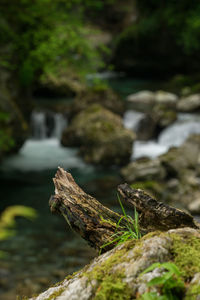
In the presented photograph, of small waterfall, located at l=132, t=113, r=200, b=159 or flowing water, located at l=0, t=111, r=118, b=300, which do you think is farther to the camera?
small waterfall, located at l=132, t=113, r=200, b=159

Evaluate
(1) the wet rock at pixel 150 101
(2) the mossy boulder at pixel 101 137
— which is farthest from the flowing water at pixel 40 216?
(1) the wet rock at pixel 150 101

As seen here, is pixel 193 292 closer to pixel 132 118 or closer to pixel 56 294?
pixel 56 294

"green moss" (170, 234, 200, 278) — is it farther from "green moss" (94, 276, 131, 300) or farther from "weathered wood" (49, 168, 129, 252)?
"weathered wood" (49, 168, 129, 252)

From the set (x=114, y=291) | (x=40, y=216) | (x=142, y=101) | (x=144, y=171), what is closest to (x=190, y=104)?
(x=142, y=101)

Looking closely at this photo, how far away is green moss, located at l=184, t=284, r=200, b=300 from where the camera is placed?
180cm

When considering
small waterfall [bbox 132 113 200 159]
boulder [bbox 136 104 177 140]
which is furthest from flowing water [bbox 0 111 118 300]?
boulder [bbox 136 104 177 140]

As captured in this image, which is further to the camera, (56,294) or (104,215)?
(104,215)

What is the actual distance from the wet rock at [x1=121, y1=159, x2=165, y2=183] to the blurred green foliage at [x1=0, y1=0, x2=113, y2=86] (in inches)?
163

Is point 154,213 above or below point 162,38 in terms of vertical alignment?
below

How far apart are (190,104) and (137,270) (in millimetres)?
19674

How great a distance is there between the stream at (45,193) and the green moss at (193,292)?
567cm

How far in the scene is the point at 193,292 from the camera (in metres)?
1.82

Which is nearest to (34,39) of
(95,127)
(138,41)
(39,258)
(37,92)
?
(95,127)

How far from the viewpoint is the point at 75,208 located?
262 cm
